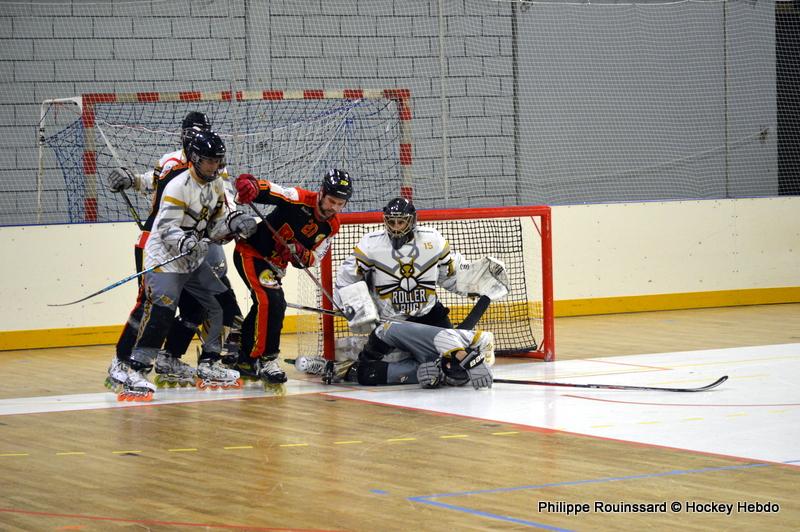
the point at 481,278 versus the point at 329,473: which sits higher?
the point at 481,278

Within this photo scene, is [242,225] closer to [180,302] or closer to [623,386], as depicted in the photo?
[180,302]

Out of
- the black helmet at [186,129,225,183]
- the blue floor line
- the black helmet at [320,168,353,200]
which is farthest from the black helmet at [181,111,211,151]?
the blue floor line

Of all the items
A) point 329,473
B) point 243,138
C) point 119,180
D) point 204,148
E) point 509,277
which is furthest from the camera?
point 243,138

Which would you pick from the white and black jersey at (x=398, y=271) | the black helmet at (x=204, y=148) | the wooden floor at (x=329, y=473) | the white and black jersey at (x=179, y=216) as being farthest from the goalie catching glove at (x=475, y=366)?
the black helmet at (x=204, y=148)

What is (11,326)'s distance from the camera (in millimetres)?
8484

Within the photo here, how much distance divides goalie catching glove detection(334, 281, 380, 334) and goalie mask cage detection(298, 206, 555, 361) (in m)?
0.50

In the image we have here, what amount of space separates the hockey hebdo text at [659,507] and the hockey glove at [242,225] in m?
2.73

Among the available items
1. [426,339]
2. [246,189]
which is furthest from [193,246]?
[426,339]

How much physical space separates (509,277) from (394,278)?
167 cm

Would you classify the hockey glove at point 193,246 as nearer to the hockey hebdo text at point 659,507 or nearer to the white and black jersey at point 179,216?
the white and black jersey at point 179,216

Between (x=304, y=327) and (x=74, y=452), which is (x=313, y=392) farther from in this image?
(x=74, y=452)

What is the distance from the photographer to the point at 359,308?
6328 mm

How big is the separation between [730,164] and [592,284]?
206 centimetres

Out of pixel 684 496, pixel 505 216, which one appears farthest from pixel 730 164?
pixel 684 496
